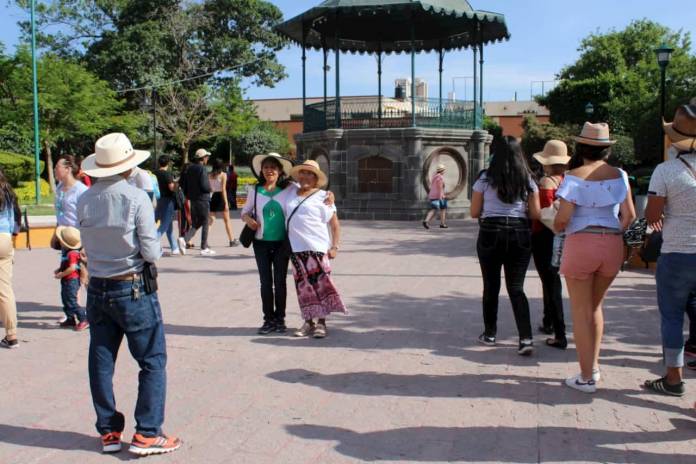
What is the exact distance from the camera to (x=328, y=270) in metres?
6.23

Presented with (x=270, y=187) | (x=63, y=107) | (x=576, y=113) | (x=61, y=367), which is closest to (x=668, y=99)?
(x=576, y=113)

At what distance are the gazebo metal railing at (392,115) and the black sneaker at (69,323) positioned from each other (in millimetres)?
14501

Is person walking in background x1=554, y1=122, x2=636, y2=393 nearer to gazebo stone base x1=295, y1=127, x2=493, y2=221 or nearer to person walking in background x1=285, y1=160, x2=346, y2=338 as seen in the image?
person walking in background x1=285, y1=160, x2=346, y2=338

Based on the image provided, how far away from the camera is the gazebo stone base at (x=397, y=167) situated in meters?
19.6

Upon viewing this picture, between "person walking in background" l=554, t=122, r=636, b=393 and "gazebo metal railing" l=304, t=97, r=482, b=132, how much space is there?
15605mm

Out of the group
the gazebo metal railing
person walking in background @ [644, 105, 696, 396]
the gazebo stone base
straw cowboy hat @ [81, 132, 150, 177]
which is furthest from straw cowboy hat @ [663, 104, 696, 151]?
the gazebo metal railing

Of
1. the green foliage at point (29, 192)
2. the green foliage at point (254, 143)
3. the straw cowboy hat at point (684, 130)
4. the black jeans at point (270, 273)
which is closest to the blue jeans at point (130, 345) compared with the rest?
the black jeans at point (270, 273)

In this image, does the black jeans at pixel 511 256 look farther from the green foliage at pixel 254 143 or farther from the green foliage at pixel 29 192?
the green foliage at pixel 254 143

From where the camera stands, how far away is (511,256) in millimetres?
5461

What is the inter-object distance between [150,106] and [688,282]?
133 ft

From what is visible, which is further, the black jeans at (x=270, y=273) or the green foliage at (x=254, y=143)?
the green foliage at (x=254, y=143)

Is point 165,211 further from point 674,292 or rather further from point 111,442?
point 674,292

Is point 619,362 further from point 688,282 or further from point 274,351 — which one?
point 274,351

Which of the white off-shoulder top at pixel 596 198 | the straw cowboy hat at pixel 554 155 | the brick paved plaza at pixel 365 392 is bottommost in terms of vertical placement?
the brick paved plaza at pixel 365 392
